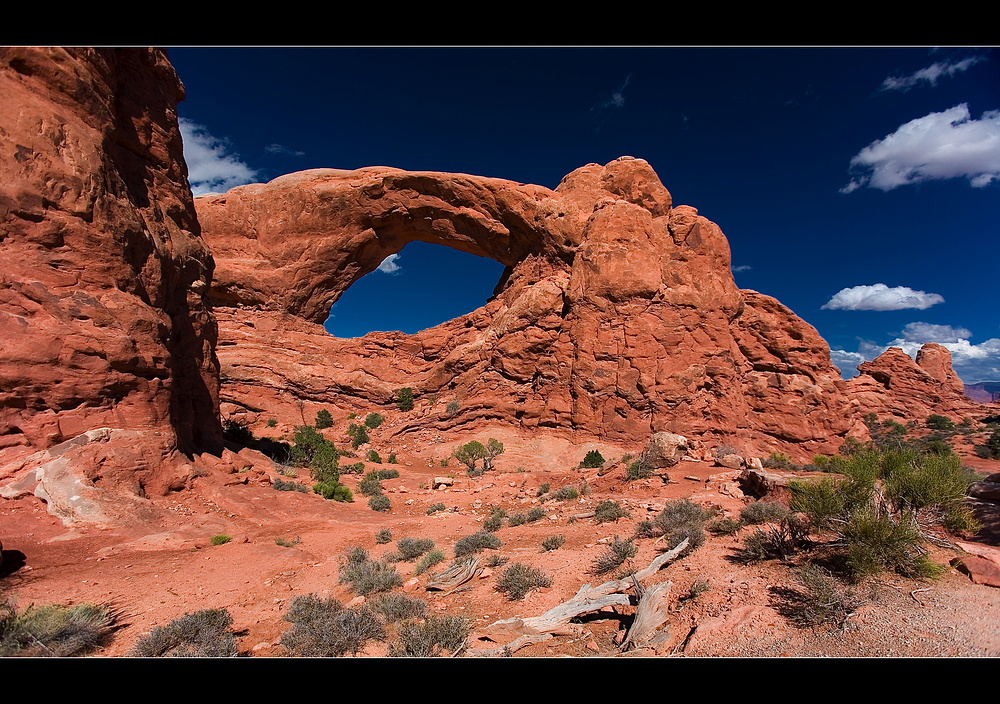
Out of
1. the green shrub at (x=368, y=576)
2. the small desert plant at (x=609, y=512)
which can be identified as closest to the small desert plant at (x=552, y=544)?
the small desert plant at (x=609, y=512)

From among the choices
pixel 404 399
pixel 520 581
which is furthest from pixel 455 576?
pixel 404 399

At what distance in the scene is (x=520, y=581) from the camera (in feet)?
18.6

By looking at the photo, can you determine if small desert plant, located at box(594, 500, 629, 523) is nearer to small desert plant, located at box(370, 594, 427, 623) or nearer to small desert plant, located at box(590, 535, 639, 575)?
small desert plant, located at box(590, 535, 639, 575)

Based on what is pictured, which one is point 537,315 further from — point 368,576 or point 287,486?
point 368,576

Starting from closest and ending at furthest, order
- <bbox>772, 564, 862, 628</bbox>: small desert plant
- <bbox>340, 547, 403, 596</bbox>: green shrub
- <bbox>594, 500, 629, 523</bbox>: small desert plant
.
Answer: <bbox>772, 564, 862, 628</bbox>: small desert plant
<bbox>340, 547, 403, 596</bbox>: green shrub
<bbox>594, 500, 629, 523</bbox>: small desert plant

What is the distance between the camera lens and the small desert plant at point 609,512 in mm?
8478

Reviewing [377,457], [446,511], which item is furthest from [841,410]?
[377,457]

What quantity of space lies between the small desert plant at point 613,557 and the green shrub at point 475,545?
2071 mm

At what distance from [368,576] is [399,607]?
4.33 ft

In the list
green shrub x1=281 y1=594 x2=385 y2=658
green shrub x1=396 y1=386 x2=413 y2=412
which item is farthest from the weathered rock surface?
green shrub x1=281 y1=594 x2=385 y2=658

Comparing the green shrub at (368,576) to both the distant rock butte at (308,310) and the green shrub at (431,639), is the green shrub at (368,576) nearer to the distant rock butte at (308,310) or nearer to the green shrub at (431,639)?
the green shrub at (431,639)

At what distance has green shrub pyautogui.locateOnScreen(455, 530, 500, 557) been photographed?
24.9ft

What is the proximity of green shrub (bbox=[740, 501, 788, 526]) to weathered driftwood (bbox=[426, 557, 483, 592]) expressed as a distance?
4.24 m

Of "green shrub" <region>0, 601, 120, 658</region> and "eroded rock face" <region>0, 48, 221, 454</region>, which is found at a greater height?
"eroded rock face" <region>0, 48, 221, 454</region>
